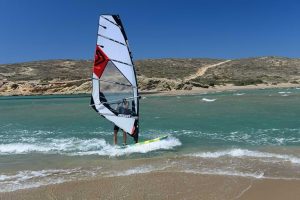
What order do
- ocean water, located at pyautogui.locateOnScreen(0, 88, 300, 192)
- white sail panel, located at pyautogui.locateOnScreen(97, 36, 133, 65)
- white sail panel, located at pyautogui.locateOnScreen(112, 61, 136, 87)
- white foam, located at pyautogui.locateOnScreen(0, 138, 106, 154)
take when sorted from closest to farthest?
ocean water, located at pyautogui.locateOnScreen(0, 88, 300, 192), white sail panel, located at pyautogui.locateOnScreen(97, 36, 133, 65), white sail panel, located at pyautogui.locateOnScreen(112, 61, 136, 87), white foam, located at pyautogui.locateOnScreen(0, 138, 106, 154)

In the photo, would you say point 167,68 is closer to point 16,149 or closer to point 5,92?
point 5,92

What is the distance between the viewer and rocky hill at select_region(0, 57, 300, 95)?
72.1 metres

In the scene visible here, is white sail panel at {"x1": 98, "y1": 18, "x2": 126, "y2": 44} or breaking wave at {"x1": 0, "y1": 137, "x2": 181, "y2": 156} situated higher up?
white sail panel at {"x1": 98, "y1": 18, "x2": 126, "y2": 44}

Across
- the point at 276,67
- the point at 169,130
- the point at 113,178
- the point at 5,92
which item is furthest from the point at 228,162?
the point at 276,67

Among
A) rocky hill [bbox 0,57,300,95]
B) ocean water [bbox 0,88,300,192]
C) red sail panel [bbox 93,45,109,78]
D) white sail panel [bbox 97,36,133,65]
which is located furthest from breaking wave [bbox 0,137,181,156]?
rocky hill [bbox 0,57,300,95]

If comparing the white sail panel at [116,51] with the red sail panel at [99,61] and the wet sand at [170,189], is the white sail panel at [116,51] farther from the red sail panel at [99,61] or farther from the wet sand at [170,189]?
the wet sand at [170,189]

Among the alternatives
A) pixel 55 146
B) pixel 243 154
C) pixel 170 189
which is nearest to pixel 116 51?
pixel 55 146

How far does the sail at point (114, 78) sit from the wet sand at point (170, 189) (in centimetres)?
433

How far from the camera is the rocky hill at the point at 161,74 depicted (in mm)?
72125

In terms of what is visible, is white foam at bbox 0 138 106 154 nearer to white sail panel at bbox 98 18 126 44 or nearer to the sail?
the sail

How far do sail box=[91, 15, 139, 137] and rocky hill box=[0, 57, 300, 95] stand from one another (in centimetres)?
5043

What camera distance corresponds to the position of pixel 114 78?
13516mm

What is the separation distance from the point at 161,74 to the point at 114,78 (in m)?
76.1

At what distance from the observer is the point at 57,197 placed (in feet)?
27.5
